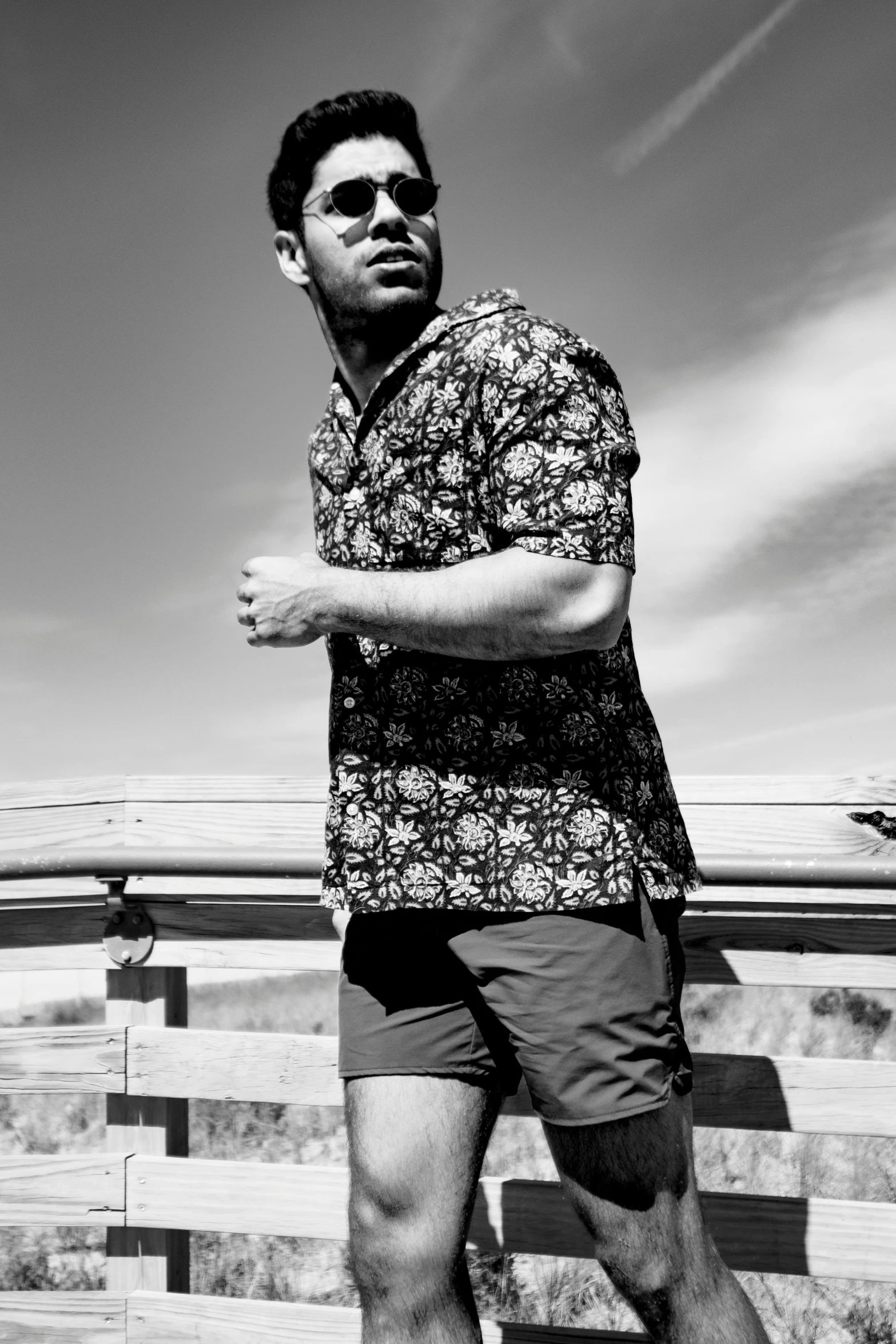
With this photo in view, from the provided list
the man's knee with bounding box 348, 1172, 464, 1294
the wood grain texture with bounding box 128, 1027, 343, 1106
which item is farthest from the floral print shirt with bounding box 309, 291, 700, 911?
the wood grain texture with bounding box 128, 1027, 343, 1106

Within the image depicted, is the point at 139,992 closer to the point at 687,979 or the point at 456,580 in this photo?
the point at 687,979

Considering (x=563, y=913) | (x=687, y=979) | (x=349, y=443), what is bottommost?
(x=687, y=979)

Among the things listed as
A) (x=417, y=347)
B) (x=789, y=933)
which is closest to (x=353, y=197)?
(x=417, y=347)

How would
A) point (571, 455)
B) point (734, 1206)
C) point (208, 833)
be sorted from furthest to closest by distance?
point (208, 833)
point (734, 1206)
point (571, 455)

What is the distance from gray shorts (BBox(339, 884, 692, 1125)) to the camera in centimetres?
153

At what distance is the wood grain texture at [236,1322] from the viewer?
243 cm

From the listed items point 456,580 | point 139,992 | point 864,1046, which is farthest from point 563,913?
point 864,1046

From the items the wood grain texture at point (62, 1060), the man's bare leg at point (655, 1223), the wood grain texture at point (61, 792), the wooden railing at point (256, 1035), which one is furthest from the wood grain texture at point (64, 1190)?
the man's bare leg at point (655, 1223)

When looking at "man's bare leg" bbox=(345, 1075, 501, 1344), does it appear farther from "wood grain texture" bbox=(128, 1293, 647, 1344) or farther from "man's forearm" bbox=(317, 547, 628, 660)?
"wood grain texture" bbox=(128, 1293, 647, 1344)

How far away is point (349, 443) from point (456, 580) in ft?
1.40

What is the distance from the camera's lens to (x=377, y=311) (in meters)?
1.81

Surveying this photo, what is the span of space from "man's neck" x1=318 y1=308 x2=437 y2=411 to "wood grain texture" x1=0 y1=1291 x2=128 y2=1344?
207 centimetres

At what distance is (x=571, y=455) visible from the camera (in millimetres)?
1502

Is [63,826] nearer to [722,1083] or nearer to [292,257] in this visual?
[292,257]
